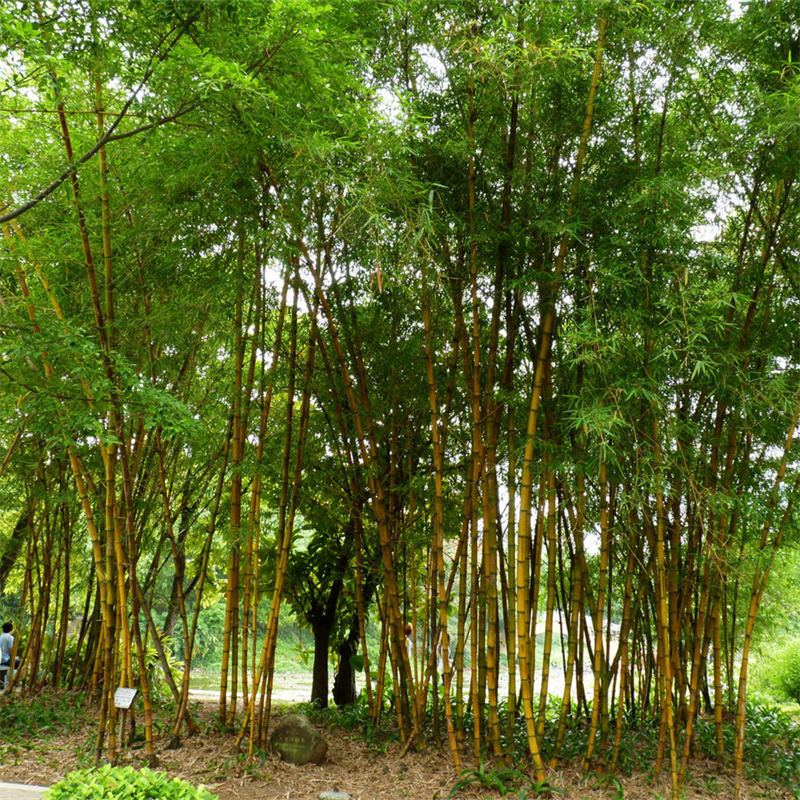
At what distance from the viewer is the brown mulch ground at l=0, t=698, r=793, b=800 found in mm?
3354

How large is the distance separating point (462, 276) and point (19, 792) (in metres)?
3.33

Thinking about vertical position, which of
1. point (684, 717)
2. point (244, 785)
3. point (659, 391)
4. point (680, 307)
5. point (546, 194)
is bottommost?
point (244, 785)

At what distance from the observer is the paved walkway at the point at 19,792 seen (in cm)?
314

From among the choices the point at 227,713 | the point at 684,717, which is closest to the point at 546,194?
the point at 684,717

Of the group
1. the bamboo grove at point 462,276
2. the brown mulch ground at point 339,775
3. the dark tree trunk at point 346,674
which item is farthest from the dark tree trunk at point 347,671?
the brown mulch ground at point 339,775

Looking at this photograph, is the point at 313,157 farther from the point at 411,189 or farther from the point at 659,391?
the point at 659,391

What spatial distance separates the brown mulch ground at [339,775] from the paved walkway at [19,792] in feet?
0.49

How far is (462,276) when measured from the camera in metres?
3.72

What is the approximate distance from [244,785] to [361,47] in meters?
3.72

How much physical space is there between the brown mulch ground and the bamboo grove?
0.15 meters

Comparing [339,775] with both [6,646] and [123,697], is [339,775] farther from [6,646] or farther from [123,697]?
[6,646]

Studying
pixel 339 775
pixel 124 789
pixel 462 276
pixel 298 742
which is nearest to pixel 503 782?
pixel 339 775

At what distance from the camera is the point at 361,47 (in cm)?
332

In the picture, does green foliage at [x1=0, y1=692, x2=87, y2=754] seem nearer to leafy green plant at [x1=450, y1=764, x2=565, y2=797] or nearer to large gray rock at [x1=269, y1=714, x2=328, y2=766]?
large gray rock at [x1=269, y1=714, x2=328, y2=766]
